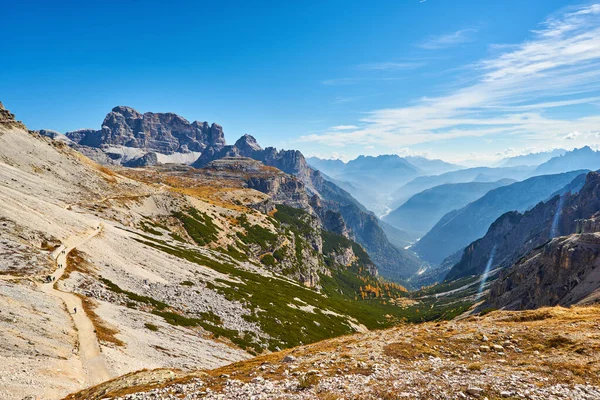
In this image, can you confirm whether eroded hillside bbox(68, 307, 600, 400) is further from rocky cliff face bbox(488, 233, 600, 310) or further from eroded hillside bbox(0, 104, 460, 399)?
rocky cliff face bbox(488, 233, 600, 310)

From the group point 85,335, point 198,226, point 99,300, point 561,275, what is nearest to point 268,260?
point 198,226

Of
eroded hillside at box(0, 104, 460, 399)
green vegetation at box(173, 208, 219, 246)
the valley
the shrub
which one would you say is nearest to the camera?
the valley

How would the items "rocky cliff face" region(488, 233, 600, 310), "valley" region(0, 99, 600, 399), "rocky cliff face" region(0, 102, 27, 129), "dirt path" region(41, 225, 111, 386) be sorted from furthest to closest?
"rocky cliff face" region(0, 102, 27, 129), "rocky cliff face" region(488, 233, 600, 310), "dirt path" region(41, 225, 111, 386), "valley" region(0, 99, 600, 399)

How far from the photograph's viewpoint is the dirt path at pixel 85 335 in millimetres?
29062

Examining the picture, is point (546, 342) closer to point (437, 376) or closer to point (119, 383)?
point (437, 376)

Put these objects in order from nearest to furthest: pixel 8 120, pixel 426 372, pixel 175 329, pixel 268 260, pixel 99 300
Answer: pixel 426 372 < pixel 99 300 < pixel 175 329 < pixel 8 120 < pixel 268 260

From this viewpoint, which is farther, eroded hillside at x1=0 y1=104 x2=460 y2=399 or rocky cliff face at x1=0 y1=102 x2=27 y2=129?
rocky cliff face at x1=0 y1=102 x2=27 y2=129

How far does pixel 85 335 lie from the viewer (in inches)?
1363

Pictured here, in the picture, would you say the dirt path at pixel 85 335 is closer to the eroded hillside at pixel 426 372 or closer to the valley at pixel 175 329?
the valley at pixel 175 329

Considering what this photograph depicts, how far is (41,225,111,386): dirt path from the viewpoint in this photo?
29.1 m

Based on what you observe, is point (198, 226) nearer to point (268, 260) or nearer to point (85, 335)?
point (268, 260)

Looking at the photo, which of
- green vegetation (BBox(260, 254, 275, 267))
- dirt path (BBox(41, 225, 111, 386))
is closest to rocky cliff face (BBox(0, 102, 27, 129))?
dirt path (BBox(41, 225, 111, 386))

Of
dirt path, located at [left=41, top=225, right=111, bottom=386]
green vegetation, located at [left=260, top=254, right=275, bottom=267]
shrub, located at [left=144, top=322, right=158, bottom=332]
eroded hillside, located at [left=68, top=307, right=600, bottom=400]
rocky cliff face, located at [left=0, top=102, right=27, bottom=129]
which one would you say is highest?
rocky cliff face, located at [left=0, top=102, right=27, bottom=129]

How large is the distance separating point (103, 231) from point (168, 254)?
55.0 ft
